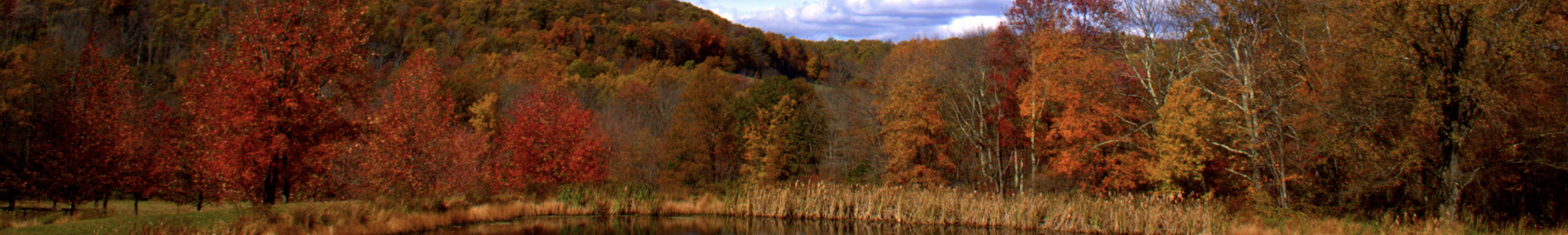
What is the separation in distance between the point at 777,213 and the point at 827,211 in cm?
131

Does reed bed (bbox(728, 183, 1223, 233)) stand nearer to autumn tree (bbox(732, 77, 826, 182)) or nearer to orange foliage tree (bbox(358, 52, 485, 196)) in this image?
orange foliage tree (bbox(358, 52, 485, 196))

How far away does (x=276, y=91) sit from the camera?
15.7m

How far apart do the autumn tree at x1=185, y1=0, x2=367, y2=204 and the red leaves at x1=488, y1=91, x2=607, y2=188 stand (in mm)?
10705

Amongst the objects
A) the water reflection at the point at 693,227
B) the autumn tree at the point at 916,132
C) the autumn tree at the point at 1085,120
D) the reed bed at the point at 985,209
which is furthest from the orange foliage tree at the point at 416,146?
the autumn tree at the point at 1085,120

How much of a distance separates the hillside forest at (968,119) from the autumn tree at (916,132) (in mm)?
158

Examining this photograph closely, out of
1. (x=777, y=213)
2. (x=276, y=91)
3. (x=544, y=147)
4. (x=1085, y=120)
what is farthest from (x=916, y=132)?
(x=276, y=91)

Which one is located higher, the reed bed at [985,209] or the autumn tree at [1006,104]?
the autumn tree at [1006,104]

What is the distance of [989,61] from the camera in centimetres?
3988

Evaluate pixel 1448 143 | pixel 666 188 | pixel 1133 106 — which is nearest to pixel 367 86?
pixel 666 188

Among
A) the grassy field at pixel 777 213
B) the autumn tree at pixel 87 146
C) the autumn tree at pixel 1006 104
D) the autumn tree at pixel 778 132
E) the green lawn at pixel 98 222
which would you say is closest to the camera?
the green lawn at pixel 98 222

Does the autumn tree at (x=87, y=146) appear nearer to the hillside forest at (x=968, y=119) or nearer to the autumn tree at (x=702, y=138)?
the hillside forest at (x=968, y=119)

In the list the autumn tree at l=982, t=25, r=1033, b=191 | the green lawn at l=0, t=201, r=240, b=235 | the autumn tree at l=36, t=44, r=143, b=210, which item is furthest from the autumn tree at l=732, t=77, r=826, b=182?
the green lawn at l=0, t=201, r=240, b=235

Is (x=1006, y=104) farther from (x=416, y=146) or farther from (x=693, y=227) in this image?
(x=416, y=146)

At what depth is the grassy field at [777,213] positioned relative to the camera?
46.1 feet
